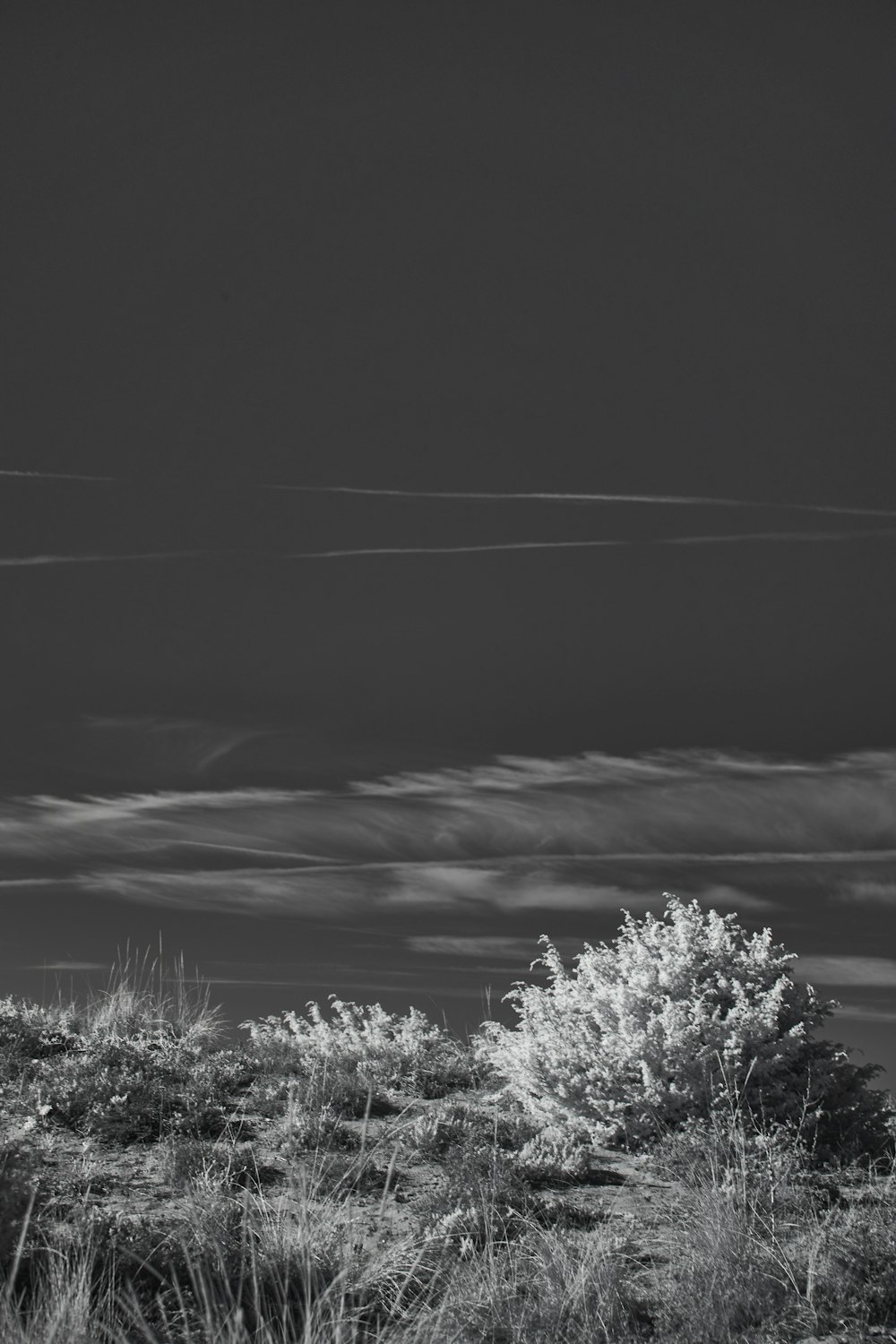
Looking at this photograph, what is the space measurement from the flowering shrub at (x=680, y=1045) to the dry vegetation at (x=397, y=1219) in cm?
22

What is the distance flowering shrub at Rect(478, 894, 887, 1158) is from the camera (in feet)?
31.2

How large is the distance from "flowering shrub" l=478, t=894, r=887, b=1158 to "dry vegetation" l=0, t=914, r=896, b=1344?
22 centimetres

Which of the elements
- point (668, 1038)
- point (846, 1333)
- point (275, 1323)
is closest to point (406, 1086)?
point (668, 1038)

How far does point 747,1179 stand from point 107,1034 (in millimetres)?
8071

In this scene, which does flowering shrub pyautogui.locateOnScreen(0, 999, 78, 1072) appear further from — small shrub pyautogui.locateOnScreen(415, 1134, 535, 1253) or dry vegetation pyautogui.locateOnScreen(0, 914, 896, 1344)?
small shrub pyautogui.locateOnScreen(415, 1134, 535, 1253)

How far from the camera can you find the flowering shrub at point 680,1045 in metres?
9.52

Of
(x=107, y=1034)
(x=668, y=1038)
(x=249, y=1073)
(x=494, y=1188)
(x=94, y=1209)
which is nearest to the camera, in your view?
(x=94, y=1209)

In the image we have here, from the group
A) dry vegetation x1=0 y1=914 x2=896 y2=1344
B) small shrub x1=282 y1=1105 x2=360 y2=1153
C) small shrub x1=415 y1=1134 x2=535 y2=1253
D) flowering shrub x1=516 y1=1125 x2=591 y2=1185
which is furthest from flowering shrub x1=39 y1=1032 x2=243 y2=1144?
flowering shrub x1=516 y1=1125 x2=591 y2=1185

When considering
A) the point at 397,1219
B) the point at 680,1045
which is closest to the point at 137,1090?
the point at 397,1219

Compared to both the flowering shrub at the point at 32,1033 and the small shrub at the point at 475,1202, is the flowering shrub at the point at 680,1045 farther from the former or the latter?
the flowering shrub at the point at 32,1033

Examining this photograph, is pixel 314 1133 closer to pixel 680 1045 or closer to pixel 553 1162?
pixel 553 1162

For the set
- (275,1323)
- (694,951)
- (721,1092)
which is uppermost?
(694,951)

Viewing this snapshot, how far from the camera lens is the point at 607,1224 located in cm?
747

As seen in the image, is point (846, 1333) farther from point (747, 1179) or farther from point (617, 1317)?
point (747, 1179)
